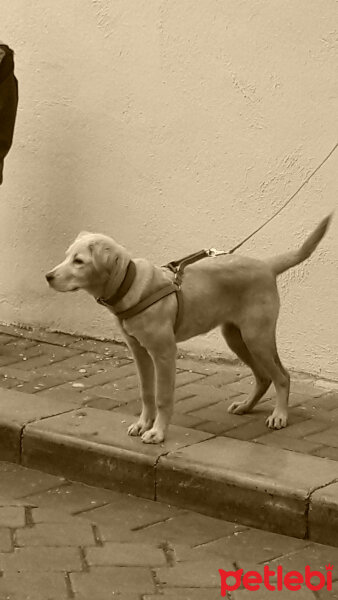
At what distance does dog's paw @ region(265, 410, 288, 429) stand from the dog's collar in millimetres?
963

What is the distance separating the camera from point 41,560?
458cm

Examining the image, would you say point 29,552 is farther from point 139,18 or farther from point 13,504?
point 139,18

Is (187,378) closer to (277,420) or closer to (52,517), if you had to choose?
(277,420)

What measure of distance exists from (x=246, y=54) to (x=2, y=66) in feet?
4.47

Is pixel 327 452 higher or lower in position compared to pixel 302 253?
lower

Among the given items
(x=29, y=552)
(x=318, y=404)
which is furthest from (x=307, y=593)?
(x=318, y=404)

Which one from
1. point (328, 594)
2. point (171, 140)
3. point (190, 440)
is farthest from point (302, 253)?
point (328, 594)

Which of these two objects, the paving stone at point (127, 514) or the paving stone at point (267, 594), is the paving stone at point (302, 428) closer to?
the paving stone at point (127, 514)

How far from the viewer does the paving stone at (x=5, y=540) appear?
4676 millimetres

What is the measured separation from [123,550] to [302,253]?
1.66m

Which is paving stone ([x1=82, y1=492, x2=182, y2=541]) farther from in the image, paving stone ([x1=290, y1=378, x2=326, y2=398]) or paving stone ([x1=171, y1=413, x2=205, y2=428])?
paving stone ([x1=290, y1=378, x2=326, y2=398])

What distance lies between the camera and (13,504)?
204 inches

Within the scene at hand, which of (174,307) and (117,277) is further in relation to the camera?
(174,307)

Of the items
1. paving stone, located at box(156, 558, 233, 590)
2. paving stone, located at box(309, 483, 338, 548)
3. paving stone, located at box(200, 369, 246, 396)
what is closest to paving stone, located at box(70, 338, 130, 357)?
paving stone, located at box(200, 369, 246, 396)
